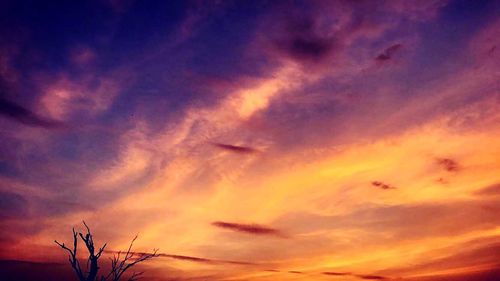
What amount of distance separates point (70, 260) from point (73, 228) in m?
1.98

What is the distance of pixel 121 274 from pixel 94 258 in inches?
112

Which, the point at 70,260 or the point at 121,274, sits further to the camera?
the point at 121,274

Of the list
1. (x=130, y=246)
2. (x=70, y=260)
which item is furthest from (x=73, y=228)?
(x=130, y=246)

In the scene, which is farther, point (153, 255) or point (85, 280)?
point (153, 255)

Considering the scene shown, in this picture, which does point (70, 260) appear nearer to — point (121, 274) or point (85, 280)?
point (85, 280)

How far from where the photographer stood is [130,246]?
2764 cm

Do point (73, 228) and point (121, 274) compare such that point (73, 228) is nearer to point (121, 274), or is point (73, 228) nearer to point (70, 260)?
point (70, 260)

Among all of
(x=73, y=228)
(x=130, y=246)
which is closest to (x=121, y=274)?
(x=130, y=246)

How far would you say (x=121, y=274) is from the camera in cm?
2769

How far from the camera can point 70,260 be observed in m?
25.8

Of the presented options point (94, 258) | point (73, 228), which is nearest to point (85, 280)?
point (94, 258)

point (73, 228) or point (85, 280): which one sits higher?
point (73, 228)

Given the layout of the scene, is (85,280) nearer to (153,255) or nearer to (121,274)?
(121,274)

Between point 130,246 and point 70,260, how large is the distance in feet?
12.1
